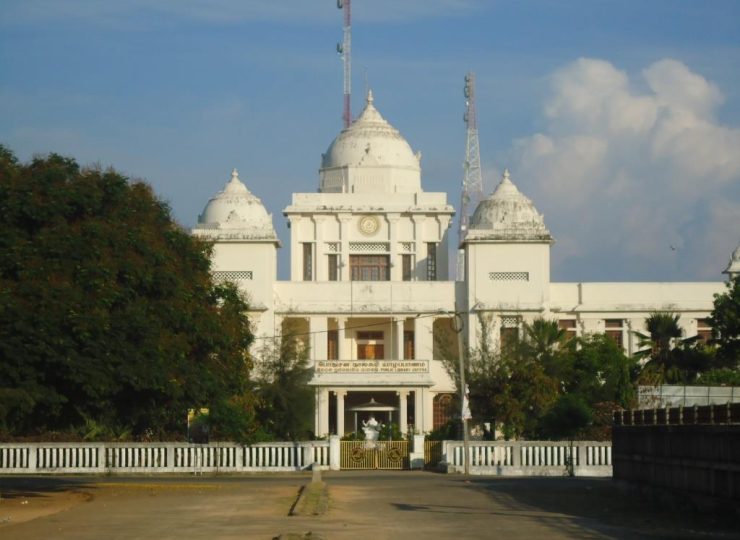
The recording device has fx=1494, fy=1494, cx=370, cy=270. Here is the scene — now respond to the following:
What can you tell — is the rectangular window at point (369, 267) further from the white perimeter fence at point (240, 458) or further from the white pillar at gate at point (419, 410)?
the white perimeter fence at point (240, 458)

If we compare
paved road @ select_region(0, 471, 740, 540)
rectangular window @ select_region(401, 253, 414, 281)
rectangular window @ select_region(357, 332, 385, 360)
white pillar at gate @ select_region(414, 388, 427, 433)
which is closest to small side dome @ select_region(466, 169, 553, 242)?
rectangular window @ select_region(401, 253, 414, 281)

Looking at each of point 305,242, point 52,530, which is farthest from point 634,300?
point 52,530

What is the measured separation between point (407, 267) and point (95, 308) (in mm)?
57367

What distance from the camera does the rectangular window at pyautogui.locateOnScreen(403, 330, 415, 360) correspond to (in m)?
79.8

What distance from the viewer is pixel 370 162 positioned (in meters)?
84.8

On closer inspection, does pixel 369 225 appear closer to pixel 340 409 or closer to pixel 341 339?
pixel 341 339

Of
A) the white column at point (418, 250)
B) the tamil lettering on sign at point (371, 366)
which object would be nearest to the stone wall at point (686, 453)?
the tamil lettering on sign at point (371, 366)

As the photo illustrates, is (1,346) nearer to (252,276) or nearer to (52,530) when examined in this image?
(52,530)

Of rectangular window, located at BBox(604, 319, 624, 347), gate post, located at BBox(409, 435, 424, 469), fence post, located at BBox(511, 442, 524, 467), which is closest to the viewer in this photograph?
fence post, located at BBox(511, 442, 524, 467)

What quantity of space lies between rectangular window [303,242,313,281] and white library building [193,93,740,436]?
8 centimetres

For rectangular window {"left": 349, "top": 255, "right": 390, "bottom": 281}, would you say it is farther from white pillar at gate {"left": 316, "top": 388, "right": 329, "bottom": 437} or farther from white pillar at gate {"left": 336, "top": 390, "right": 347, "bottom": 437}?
white pillar at gate {"left": 316, "top": 388, "right": 329, "bottom": 437}

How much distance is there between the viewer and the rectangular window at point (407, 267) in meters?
84.3

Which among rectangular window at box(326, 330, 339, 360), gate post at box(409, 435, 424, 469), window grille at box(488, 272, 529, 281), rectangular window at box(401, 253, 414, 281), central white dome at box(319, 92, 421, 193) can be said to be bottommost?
gate post at box(409, 435, 424, 469)

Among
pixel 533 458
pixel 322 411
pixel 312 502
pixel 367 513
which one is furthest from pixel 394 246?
pixel 367 513
